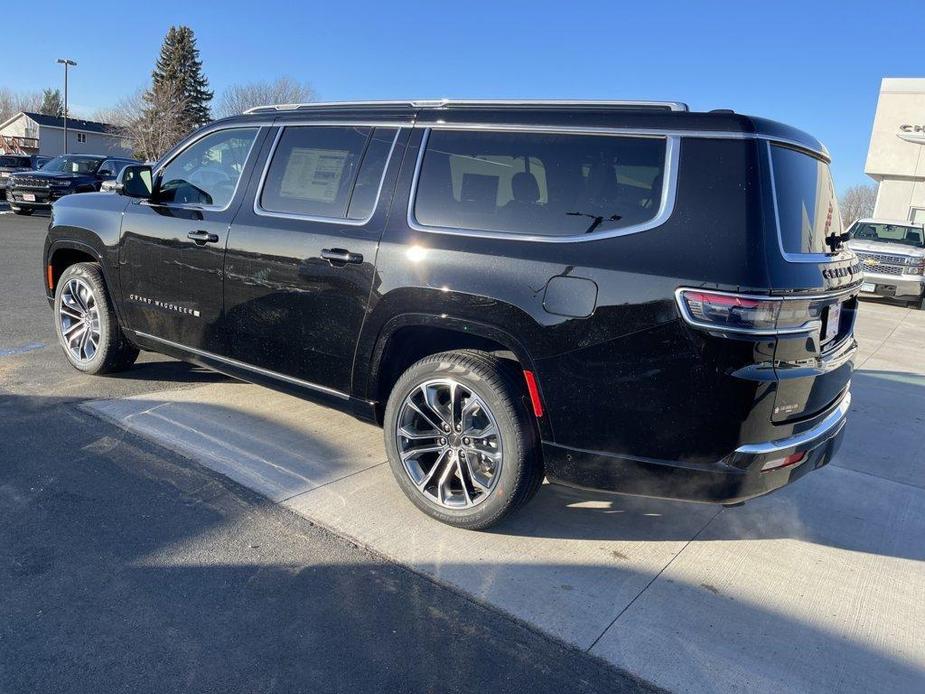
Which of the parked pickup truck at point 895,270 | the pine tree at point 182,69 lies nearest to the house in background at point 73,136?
the pine tree at point 182,69

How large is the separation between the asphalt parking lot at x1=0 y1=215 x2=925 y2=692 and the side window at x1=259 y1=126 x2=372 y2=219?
4.57ft

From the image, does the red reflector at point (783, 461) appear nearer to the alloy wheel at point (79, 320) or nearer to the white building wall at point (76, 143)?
the alloy wheel at point (79, 320)

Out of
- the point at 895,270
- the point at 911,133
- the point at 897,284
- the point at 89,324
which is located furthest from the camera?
the point at 911,133

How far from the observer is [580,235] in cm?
302

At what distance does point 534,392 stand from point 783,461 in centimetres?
103

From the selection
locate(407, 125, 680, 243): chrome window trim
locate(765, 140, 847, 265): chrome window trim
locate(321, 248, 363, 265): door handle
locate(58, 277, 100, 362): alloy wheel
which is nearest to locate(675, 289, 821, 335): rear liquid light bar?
locate(765, 140, 847, 265): chrome window trim

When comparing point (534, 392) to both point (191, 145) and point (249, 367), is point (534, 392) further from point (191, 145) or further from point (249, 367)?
point (191, 145)

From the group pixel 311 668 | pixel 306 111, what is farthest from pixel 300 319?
pixel 311 668

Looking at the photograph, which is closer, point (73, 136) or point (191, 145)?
point (191, 145)

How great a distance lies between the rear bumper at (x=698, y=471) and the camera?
2.83 meters

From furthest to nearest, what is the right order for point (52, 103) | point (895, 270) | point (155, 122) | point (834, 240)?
point (52, 103) → point (155, 122) → point (895, 270) → point (834, 240)

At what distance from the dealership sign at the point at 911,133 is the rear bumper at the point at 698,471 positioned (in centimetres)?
3005

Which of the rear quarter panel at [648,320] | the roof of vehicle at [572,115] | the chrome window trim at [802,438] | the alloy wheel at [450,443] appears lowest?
the alloy wheel at [450,443]

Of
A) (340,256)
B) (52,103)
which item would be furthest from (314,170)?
(52,103)
